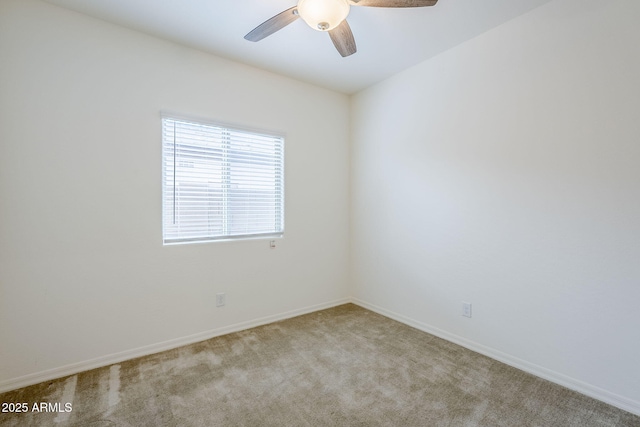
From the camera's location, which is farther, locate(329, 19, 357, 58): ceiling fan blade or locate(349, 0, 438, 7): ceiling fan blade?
locate(329, 19, 357, 58): ceiling fan blade

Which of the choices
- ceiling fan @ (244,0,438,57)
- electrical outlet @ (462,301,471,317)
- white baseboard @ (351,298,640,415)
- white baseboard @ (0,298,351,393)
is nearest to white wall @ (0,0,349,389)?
white baseboard @ (0,298,351,393)

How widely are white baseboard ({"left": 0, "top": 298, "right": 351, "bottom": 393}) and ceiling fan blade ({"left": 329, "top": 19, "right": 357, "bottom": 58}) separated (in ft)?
8.42

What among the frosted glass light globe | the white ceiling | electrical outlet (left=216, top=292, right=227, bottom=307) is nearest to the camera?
the frosted glass light globe

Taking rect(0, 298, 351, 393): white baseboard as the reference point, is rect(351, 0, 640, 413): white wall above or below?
above

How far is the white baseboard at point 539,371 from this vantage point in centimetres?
182

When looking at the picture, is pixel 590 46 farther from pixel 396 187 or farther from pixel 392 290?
pixel 392 290

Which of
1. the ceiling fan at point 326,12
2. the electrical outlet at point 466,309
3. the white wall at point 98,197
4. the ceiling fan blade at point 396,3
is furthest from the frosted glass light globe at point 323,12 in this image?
the electrical outlet at point 466,309

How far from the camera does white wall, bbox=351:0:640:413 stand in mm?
1829

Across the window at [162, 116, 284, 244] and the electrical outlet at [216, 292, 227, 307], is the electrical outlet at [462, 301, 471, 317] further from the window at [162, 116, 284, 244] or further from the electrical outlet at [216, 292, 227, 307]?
the electrical outlet at [216, 292, 227, 307]

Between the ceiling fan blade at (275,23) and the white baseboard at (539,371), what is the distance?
2.81 metres

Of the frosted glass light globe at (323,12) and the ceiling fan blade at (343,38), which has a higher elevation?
A: the ceiling fan blade at (343,38)

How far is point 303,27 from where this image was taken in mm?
2342

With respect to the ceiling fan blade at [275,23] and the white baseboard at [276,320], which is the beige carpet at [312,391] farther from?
the ceiling fan blade at [275,23]

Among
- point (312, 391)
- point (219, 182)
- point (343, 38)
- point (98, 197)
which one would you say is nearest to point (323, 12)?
point (343, 38)
